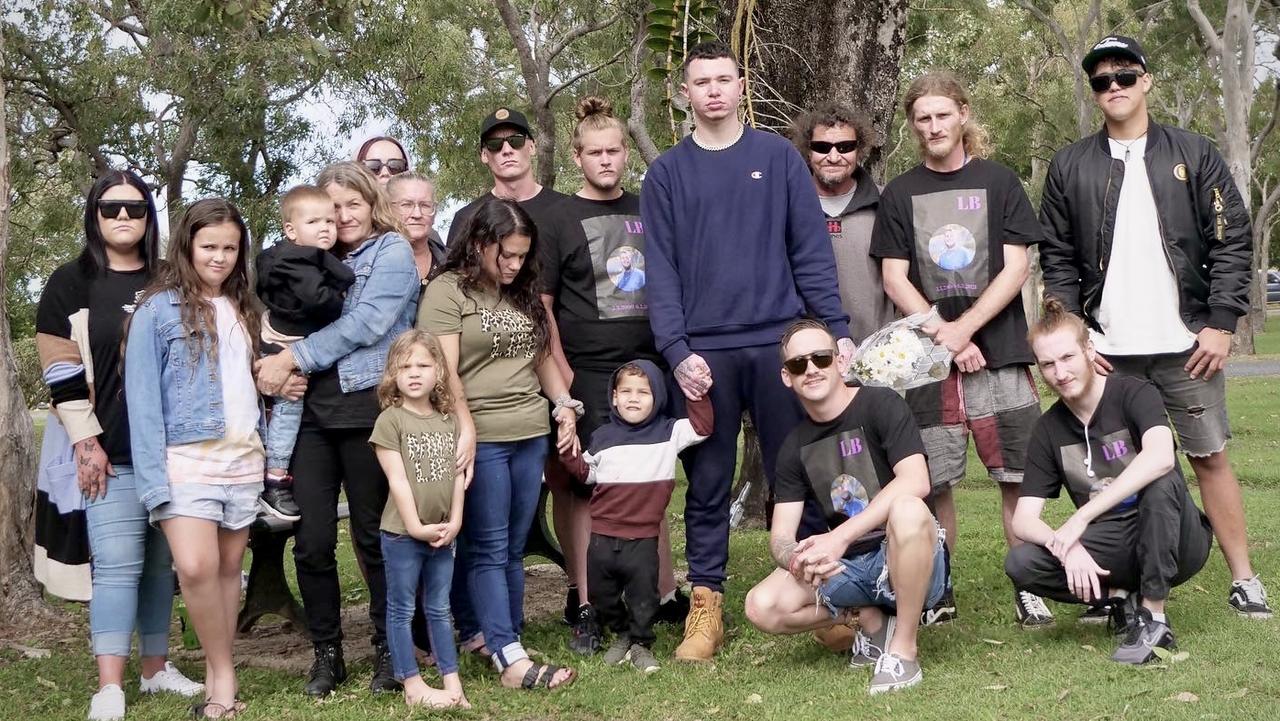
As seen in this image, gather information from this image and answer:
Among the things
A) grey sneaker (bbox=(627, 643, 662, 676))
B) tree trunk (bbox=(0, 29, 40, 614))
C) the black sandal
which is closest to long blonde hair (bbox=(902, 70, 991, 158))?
grey sneaker (bbox=(627, 643, 662, 676))

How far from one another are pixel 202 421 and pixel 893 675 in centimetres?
265

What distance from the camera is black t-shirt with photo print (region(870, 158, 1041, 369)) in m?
5.59

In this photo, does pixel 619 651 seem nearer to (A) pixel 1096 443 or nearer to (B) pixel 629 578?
(B) pixel 629 578

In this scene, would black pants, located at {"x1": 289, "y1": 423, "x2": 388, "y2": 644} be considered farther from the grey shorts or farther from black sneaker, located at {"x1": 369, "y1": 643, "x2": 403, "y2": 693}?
the grey shorts

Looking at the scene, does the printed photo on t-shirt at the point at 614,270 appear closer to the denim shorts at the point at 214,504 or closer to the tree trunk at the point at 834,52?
the denim shorts at the point at 214,504

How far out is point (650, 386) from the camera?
211 inches

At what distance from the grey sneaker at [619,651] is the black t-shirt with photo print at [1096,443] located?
1696mm

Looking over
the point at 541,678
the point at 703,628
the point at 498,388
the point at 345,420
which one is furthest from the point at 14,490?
the point at 703,628

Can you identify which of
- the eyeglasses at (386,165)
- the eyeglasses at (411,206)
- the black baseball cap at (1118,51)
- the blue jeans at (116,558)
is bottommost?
the blue jeans at (116,558)

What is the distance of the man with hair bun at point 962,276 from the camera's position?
5578mm

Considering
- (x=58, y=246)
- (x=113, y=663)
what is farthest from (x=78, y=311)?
(x=58, y=246)

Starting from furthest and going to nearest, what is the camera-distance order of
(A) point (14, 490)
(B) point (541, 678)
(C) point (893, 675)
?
(A) point (14, 490), (B) point (541, 678), (C) point (893, 675)

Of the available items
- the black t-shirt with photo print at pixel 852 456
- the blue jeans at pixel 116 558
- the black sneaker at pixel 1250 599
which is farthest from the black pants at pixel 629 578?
the black sneaker at pixel 1250 599

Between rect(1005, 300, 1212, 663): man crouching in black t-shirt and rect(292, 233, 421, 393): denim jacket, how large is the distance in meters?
2.48
